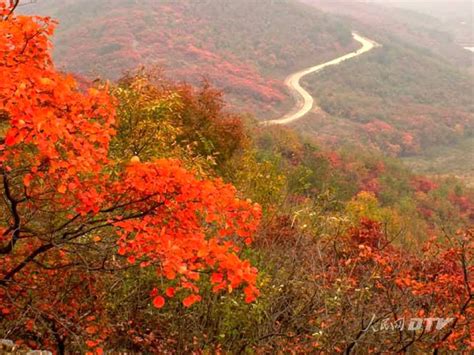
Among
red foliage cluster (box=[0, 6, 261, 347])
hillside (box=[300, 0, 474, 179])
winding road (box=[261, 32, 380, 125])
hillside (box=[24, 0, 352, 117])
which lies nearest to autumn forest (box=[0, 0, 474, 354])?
red foliage cluster (box=[0, 6, 261, 347])

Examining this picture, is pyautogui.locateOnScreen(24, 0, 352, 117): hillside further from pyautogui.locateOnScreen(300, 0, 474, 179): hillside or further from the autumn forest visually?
the autumn forest

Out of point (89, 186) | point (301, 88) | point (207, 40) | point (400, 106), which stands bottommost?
point (400, 106)

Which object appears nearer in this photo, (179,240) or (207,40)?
(179,240)

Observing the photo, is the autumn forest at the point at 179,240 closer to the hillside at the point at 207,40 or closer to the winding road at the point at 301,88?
the winding road at the point at 301,88

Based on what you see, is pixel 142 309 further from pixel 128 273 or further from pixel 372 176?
pixel 372 176

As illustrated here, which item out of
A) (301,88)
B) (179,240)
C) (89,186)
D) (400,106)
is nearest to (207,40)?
(301,88)

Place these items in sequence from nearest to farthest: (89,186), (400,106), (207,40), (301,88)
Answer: (89,186), (301,88), (400,106), (207,40)

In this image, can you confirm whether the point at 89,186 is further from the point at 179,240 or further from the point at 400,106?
the point at 400,106
